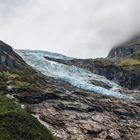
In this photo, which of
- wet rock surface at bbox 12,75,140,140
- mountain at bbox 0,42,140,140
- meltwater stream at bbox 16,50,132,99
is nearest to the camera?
mountain at bbox 0,42,140,140

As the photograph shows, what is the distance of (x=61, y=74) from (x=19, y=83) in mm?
43731

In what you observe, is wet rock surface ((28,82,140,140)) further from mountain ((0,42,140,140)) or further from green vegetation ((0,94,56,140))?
green vegetation ((0,94,56,140))

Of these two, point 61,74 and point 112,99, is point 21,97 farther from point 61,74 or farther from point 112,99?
point 61,74

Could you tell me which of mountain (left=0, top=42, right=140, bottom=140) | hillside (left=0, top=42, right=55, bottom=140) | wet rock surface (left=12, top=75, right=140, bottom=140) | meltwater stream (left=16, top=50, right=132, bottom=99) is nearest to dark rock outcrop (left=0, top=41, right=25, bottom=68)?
hillside (left=0, top=42, right=55, bottom=140)

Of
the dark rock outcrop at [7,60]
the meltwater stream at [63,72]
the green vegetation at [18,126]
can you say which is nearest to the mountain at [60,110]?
the green vegetation at [18,126]

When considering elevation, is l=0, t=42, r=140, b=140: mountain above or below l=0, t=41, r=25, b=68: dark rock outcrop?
below

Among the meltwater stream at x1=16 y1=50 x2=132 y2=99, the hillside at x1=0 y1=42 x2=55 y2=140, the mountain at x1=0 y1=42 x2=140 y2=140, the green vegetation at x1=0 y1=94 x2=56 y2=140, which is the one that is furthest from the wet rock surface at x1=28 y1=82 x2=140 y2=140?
the meltwater stream at x1=16 y1=50 x2=132 y2=99

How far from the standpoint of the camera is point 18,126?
81.9 metres

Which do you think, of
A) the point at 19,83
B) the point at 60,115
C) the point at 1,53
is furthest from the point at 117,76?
the point at 60,115

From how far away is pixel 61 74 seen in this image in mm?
165000

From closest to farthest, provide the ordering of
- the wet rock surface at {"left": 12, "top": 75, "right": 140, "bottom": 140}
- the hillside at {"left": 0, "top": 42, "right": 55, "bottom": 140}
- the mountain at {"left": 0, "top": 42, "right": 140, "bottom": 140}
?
the hillside at {"left": 0, "top": 42, "right": 55, "bottom": 140} → the mountain at {"left": 0, "top": 42, "right": 140, "bottom": 140} → the wet rock surface at {"left": 12, "top": 75, "right": 140, "bottom": 140}

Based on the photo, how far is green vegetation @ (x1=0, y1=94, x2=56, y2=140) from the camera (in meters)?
78.7

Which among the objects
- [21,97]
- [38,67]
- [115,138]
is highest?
[38,67]

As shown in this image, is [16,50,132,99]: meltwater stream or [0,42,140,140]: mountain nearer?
[0,42,140,140]: mountain
